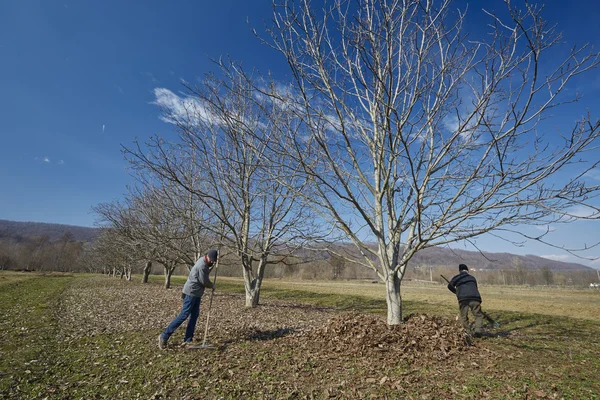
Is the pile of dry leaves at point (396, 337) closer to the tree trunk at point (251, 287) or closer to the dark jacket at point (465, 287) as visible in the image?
the dark jacket at point (465, 287)

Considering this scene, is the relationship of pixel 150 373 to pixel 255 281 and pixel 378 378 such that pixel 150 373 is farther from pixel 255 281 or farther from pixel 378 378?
pixel 255 281

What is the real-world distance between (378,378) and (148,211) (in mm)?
16089

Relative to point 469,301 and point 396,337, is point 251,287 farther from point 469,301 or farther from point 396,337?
point 469,301

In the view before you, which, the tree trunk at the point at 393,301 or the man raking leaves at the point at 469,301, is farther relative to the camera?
the man raking leaves at the point at 469,301

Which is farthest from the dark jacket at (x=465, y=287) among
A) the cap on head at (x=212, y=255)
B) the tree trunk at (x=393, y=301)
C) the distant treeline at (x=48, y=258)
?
the distant treeline at (x=48, y=258)

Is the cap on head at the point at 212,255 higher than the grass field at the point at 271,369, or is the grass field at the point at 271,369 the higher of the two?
the cap on head at the point at 212,255

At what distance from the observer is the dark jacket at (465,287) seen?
7086mm

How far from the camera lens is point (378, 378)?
14.0ft

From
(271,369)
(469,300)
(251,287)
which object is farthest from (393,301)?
(251,287)

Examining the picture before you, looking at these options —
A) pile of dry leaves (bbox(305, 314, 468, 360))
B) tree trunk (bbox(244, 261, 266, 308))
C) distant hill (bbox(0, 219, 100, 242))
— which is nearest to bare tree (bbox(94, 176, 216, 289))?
tree trunk (bbox(244, 261, 266, 308))

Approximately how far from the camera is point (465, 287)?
7277mm

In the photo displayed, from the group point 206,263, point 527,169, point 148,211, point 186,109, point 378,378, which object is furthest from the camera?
point 148,211

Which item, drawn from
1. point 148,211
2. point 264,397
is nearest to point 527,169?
point 264,397

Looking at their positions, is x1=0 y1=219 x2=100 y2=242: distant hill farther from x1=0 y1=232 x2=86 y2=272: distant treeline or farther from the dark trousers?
the dark trousers
